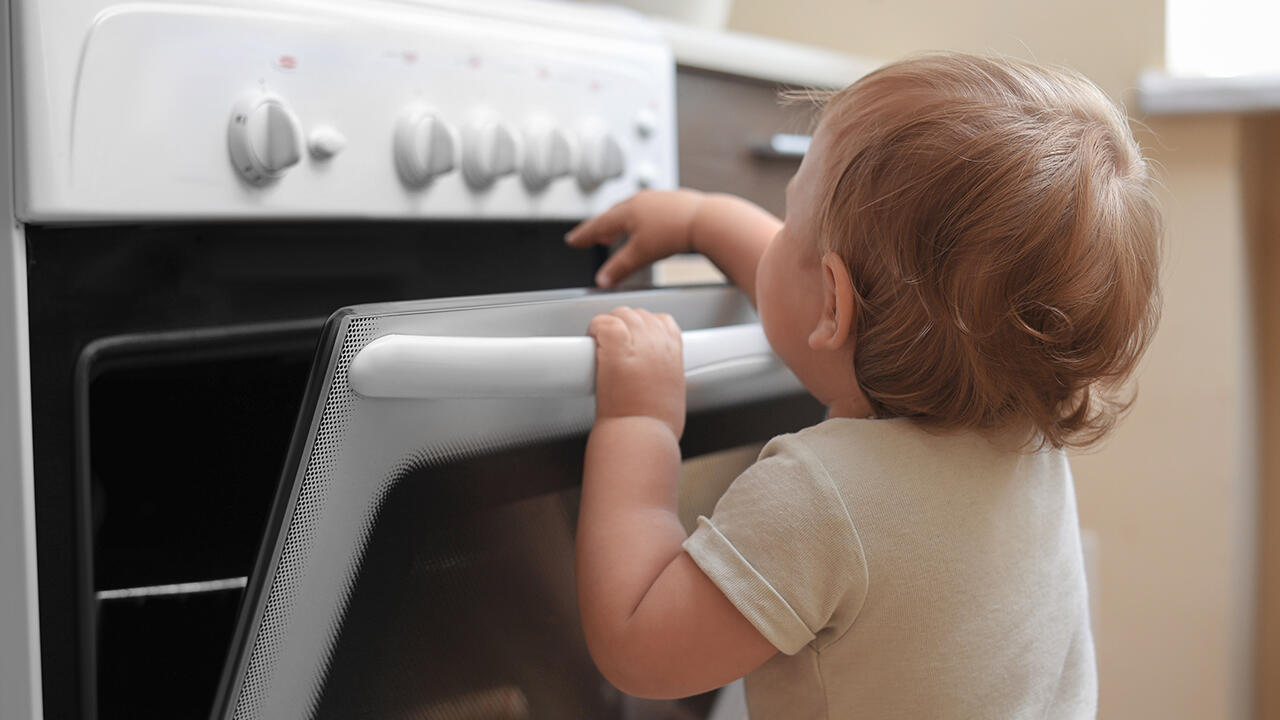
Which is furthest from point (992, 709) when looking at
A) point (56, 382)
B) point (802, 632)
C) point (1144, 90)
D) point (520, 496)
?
point (1144, 90)

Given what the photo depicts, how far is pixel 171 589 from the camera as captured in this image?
0.58 metres

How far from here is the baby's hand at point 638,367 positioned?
1.62 feet

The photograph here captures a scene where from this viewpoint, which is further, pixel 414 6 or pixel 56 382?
pixel 414 6

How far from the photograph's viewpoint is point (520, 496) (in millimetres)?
491

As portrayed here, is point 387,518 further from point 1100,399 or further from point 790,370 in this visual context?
point 1100,399

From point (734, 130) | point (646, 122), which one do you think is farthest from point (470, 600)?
point (734, 130)

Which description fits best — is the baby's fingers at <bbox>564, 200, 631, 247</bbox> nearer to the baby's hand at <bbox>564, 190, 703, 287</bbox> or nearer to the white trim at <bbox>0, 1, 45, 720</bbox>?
the baby's hand at <bbox>564, 190, 703, 287</bbox>

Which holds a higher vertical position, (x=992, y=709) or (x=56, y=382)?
(x=56, y=382)

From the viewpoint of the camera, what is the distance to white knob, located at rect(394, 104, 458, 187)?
0.61 m

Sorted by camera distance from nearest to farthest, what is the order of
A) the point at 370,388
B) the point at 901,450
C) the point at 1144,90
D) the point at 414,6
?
the point at 370,388, the point at 901,450, the point at 414,6, the point at 1144,90

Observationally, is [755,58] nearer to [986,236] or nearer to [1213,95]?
[986,236]

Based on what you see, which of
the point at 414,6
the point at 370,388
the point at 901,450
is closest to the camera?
the point at 370,388

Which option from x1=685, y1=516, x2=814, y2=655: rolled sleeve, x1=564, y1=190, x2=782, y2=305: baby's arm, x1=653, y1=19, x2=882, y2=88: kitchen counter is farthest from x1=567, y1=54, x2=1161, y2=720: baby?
x1=653, y1=19, x2=882, y2=88: kitchen counter

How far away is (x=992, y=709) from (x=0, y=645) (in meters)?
0.49
